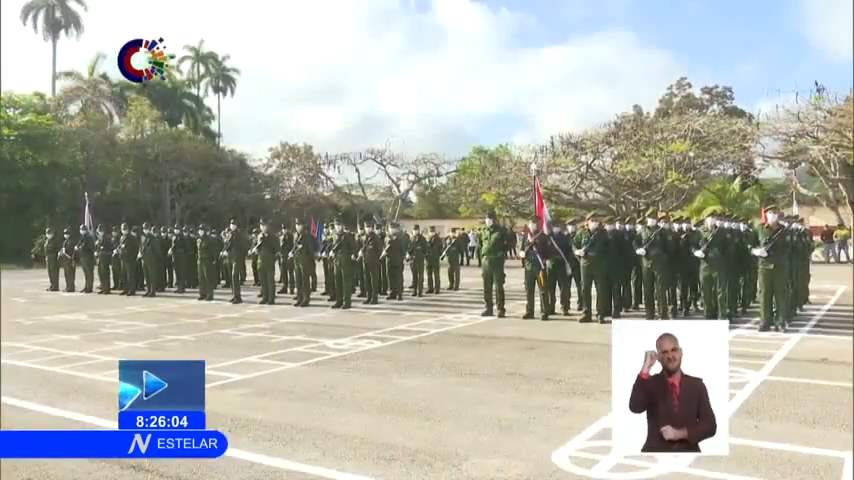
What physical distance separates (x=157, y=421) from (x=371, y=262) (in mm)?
8499

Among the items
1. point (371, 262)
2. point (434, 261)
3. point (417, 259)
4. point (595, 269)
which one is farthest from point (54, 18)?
point (434, 261)

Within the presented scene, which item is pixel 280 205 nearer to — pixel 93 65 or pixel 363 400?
pixel 363 400

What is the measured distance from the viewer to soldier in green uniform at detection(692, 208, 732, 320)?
8.06 metres

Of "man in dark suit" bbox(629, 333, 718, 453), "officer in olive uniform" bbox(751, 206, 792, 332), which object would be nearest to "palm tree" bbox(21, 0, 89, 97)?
"man in dark suit" bbox(629, 333, 718, 453)

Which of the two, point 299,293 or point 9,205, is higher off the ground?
point 9,205

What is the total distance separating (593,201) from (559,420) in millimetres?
9844

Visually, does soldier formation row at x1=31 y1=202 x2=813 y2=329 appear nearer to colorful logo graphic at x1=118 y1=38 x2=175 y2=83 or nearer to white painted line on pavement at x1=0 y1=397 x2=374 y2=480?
white painted line on pavement at x1=0 y1=397 x2=374 y2=480

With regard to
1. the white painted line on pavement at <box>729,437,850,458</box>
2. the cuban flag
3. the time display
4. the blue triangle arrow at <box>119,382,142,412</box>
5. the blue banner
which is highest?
the cuban flag

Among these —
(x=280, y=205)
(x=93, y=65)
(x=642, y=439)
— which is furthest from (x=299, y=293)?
(x=642, y=439)

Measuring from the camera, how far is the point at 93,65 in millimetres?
3484

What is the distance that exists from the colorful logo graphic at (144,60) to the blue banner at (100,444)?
157 cm

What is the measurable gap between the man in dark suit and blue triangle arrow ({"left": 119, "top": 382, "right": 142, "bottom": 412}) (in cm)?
196

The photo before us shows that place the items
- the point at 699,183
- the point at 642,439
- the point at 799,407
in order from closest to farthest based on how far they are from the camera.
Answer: the point at 642,439 → the point at 799,407 → the point at 699,183

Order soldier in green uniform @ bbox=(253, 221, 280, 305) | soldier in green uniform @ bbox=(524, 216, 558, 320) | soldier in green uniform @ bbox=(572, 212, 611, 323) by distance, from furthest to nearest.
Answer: soldier in green uniform @ bbox=(253, 221, 280, 305)
soldier in green uniform @ bbox=(524, 216, 558, 320)
soldier in green uniform @ bbox=(572, 212, 611, 323)
